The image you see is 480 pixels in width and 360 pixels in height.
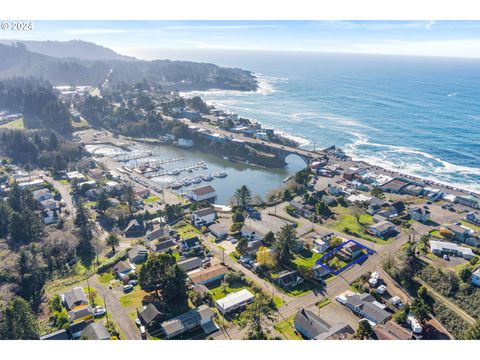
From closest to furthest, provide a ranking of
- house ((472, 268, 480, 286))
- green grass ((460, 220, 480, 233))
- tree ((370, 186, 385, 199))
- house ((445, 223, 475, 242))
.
A: 1. house ((472, 268, 480, 286))
2. house ((445, 223, 475, 242))
3. green grass ((460, 220, 480, 233))
4. tree ((370, 186, 385, 199))

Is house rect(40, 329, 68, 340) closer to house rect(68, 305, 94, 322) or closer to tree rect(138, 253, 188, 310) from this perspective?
house rect(68, 305, 94, 322)

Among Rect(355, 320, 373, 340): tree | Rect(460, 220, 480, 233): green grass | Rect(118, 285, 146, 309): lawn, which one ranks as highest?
Rect(355, 320, 373, 340): tree

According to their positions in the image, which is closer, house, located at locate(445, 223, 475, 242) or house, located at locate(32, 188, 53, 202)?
house, located at locate(445, 223, 475, 242)

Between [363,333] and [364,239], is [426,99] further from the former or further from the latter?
[363,333]

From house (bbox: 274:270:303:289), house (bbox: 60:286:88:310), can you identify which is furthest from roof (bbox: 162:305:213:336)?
house (bbox: 60:286:88:310)

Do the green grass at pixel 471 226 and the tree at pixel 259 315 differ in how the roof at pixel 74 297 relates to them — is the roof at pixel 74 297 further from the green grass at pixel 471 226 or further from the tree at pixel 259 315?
the green grass at pixel 471 226

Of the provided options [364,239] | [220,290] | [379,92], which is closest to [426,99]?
[379,92]
